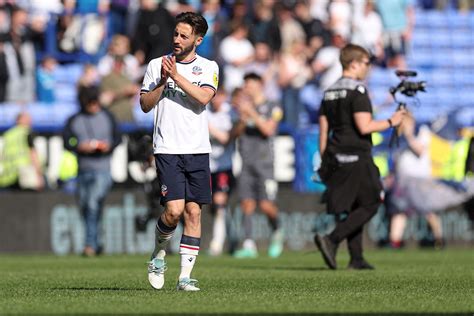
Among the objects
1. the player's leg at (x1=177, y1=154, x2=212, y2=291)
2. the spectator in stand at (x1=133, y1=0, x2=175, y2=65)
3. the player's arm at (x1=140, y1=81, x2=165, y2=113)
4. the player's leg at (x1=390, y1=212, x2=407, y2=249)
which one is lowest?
the player's leg at (x1=390, y1=212, x2=407, y2=249)

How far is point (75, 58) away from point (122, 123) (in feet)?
8.40

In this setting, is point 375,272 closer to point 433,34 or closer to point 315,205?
point 315,205

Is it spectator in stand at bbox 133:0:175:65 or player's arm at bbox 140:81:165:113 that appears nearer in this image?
player's arm at bbox 140:81:165:113

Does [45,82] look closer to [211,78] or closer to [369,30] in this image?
[369,30]

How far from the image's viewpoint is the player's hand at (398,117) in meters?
14.7

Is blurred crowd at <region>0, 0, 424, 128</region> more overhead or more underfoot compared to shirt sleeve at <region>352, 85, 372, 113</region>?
more overhead

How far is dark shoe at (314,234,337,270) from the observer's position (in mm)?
15180

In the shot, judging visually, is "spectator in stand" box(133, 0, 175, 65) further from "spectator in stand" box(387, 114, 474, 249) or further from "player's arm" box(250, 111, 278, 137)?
"spectator in stand" box(387, 114, 474, 249)

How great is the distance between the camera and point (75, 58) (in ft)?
82.0

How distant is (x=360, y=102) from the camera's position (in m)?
15.0

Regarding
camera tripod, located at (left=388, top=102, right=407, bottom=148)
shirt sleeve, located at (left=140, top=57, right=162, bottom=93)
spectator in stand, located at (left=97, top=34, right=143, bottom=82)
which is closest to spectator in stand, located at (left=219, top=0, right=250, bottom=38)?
spectator in stand, located at (left=97, top=34, right=143, bottom=82)

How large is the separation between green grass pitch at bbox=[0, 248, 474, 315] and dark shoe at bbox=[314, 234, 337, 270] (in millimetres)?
125

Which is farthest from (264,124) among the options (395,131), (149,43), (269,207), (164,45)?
(395,131)

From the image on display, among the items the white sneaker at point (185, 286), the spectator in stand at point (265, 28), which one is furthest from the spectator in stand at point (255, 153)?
the white sneaker at point (185, 286)
